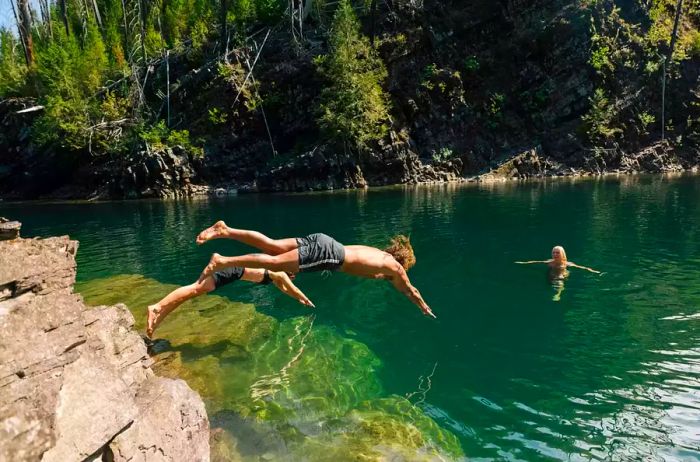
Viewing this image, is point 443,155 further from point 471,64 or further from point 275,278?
point 275,278

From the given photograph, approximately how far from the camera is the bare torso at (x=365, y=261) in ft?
26.6

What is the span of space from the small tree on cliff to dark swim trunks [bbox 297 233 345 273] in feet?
131

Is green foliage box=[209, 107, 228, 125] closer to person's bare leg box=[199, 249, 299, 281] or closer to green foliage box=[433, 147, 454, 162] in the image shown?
green foliage box=[433, 147, 454, 162]

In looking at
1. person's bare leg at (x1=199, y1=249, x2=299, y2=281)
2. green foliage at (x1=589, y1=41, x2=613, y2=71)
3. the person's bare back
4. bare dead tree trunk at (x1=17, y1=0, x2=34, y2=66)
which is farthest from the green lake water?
bare dead tree trunk at (x1=17, y1=0, x2=34, y2=66)

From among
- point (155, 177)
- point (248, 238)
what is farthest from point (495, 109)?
point (248, 238)

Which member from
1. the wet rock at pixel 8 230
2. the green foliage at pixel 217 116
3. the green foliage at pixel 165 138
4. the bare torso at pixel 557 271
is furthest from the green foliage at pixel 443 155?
the wet rock at pixel 8 230

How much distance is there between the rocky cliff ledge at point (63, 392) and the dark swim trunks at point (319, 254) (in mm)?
2860

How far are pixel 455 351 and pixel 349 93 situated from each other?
139 feet

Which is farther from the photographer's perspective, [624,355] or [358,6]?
[358,6]

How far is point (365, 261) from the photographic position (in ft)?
26.7

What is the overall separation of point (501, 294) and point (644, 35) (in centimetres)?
5710

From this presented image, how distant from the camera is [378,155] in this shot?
48656mm

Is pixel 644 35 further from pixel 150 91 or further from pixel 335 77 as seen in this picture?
pixel 150 91

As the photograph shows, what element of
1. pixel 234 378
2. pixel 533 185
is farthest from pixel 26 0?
pixel 234 378
